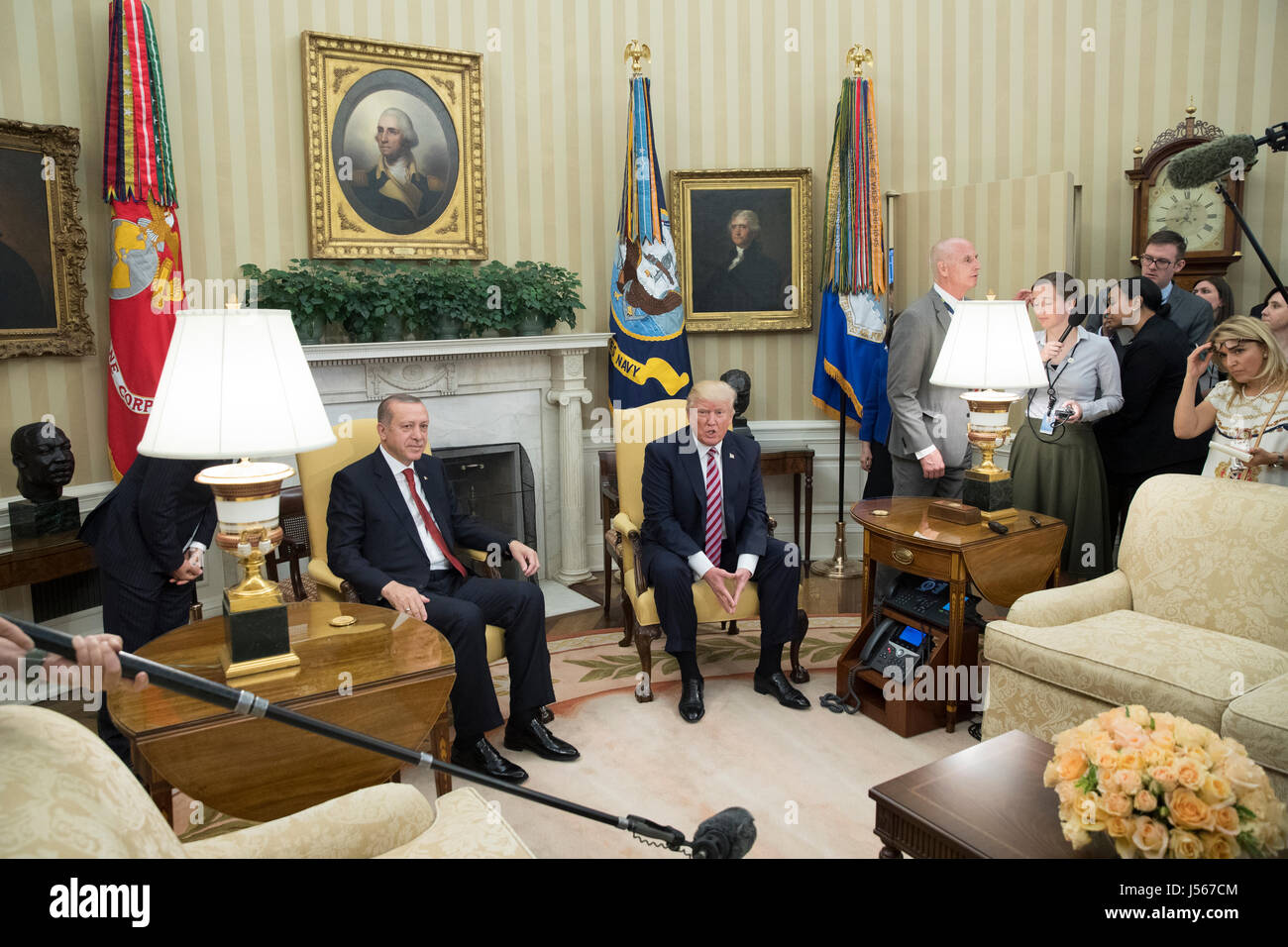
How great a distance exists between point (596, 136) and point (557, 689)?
368 cm

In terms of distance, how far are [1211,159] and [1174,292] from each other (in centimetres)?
70

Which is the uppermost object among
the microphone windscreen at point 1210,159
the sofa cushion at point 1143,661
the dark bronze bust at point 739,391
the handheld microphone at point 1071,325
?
the microphone windscreen at point 1210,159

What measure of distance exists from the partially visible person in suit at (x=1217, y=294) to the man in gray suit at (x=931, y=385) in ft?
6.14

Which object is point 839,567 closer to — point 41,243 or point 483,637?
point 483,637

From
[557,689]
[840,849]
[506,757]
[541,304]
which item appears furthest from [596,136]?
[840,849]

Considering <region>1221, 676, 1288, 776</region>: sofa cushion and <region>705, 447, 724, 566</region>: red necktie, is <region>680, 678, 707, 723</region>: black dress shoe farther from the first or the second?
<region>1221, 676, 1288, 776</region>: sofa cushion

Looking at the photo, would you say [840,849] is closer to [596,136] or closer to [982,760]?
[982,760]

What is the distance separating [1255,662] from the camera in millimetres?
2984

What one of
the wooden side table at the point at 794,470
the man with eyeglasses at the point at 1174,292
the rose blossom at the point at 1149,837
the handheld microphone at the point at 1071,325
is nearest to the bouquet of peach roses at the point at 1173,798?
the rose blossom at the point at 1149,837

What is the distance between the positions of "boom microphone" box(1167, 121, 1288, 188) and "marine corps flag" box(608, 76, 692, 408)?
9.26 feet

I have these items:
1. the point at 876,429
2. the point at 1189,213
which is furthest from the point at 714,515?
the point at 1189,213

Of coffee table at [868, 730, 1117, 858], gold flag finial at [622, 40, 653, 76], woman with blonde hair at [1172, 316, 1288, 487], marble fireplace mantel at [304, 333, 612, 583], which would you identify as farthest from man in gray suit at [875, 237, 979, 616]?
gold flag finial at [622, 40, 653, 76]

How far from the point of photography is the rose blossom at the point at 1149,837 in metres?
1.81

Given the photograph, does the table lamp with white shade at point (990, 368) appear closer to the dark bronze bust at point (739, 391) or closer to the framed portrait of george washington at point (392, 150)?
the dark bronze bust at point (739, 391)
